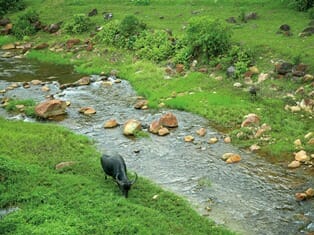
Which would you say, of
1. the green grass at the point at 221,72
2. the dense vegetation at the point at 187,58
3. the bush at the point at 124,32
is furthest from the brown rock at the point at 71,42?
the bush at the point at 124,32

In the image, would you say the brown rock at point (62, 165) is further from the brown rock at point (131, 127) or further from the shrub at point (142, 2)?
the shrub at point (142, 2)

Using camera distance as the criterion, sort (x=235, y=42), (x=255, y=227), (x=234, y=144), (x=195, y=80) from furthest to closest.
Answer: (x=235, y=42) < (x=195, y=80) < (x=234, y=144) < (x=255, y=227)

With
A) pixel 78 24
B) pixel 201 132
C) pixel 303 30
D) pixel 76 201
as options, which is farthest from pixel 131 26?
pixel 76 201

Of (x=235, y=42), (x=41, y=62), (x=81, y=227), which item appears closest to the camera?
(x=81, y=227)

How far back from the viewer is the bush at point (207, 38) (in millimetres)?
23431

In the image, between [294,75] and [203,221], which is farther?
[294,75]

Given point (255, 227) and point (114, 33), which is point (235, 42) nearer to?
point (114, 33)

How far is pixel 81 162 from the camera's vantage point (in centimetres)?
1545

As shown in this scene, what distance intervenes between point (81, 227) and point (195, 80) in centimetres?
1283

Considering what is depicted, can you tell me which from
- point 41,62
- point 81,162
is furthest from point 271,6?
point 81,162

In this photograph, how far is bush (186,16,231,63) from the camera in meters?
23.4

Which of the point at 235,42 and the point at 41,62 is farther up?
the point at 235,42

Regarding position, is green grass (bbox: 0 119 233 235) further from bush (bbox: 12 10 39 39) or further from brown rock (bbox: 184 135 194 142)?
bush (bbox: 12 10 39 39)

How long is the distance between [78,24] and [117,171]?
69.1ft
